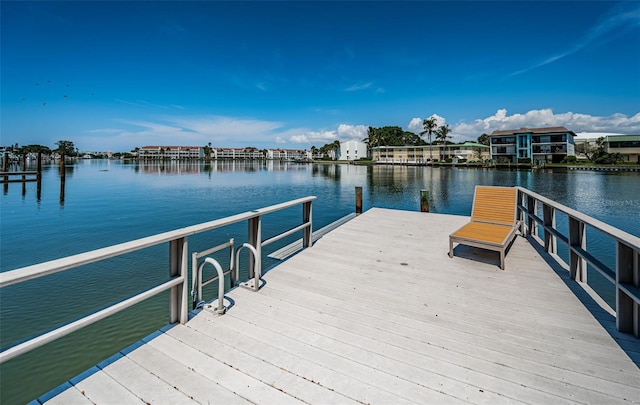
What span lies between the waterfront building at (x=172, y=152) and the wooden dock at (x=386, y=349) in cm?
16721

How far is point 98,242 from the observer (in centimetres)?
998

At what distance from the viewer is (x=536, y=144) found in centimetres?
5988

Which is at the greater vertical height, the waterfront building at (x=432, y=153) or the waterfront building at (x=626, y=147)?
the waterfront building at (x=432, y=153)

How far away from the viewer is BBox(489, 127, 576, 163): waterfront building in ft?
191

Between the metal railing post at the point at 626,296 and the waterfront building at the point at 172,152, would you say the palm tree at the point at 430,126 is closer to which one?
the metal railing post at the point at 626,296

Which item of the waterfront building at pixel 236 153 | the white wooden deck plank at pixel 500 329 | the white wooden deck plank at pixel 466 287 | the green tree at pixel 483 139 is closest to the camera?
the white wooden deck plank at pixel 500 329

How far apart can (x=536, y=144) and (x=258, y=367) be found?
74.2 meters

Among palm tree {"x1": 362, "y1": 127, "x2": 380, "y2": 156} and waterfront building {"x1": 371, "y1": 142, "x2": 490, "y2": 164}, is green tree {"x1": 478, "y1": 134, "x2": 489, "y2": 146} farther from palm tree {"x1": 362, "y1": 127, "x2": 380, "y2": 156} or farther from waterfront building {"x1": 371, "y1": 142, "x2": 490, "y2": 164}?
palm tree {"x1": 362, "y1": 127, "x2": 380, "y2": 156}

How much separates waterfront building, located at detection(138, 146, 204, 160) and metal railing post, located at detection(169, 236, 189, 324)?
167 metres

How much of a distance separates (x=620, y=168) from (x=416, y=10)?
1788 inches

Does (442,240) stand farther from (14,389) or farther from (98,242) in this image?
(98,242)

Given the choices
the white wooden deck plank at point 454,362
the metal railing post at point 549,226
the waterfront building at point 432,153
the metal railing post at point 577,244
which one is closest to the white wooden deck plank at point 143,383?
the white wooden deck plank at point 454,362

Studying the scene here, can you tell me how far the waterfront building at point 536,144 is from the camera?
5831 centimetres

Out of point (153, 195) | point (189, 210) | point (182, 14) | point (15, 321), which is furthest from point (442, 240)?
point (182, 14)
